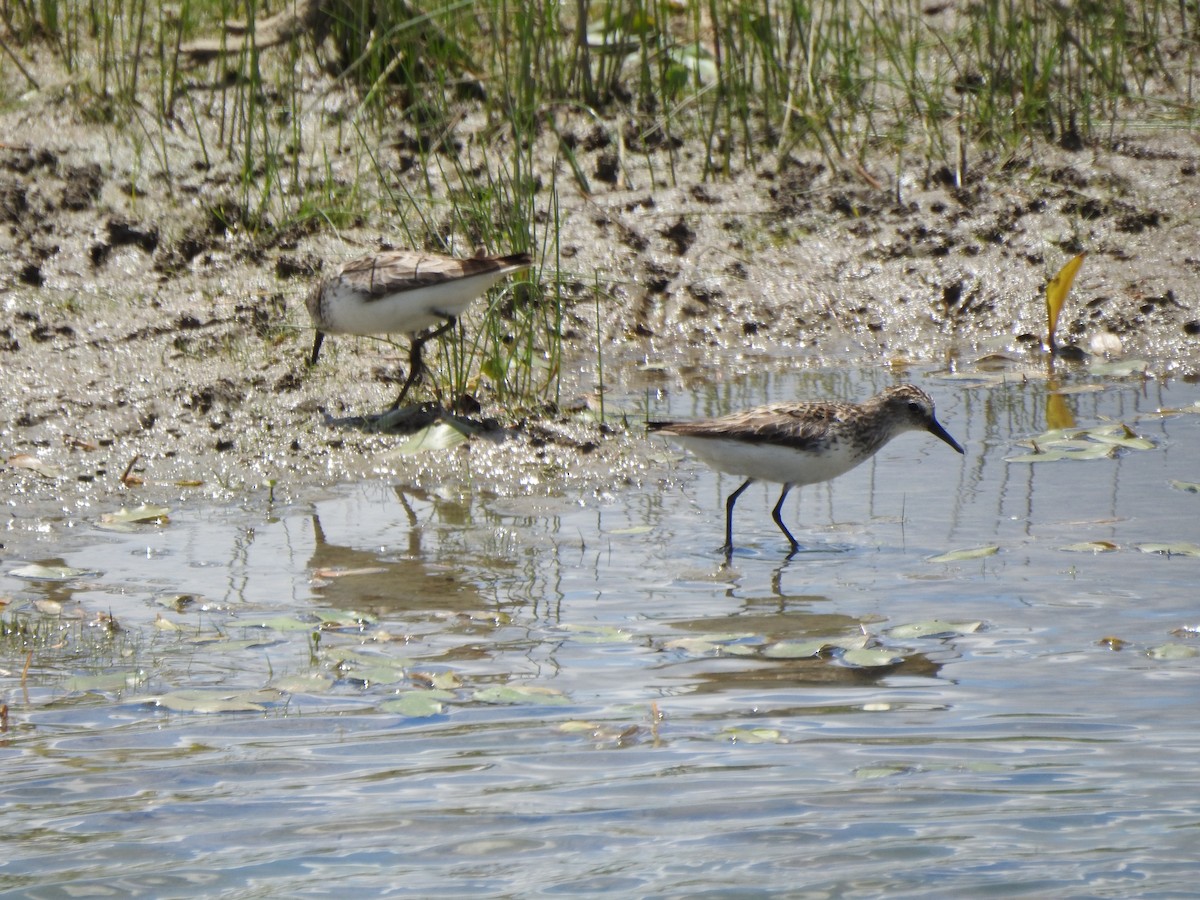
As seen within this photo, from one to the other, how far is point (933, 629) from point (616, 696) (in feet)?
3.90

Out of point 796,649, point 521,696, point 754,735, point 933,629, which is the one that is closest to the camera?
point 754,735

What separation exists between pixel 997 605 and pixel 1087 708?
108cm

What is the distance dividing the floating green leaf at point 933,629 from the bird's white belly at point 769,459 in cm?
136

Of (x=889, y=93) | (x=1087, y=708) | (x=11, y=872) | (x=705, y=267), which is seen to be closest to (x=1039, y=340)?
(x=705, y=267)

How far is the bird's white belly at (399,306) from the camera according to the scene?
317 inches

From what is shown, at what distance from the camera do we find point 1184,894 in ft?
11.8

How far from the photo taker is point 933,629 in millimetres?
5383

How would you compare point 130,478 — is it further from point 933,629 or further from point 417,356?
point 933,629

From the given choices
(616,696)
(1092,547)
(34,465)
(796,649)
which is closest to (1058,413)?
(1092,547)

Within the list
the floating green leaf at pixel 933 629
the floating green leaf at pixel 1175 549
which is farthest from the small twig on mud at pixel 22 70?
the floating green leaf at pixel 1175 549

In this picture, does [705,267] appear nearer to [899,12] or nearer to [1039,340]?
[1039,340]

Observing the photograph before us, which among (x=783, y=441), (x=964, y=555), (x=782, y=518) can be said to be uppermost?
(x=783, y=441)

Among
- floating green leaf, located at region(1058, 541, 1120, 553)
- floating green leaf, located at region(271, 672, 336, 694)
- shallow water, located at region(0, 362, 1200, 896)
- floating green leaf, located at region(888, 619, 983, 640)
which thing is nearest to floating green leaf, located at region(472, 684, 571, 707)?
shallow water, located at region(0, 362, 1200, 896)

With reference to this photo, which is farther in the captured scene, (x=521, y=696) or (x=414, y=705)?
(x=521, y=696)
